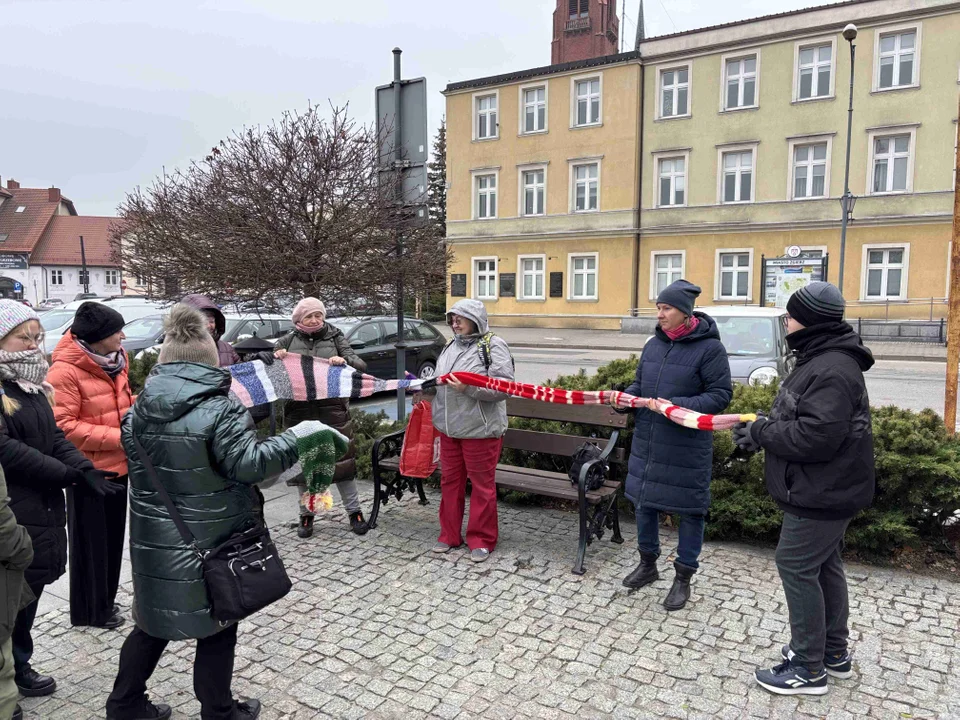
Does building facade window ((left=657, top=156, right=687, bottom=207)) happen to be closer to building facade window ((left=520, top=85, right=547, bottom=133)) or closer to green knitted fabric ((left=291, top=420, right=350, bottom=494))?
building facade window ((left=520, top=85, right=547, bottom=133))

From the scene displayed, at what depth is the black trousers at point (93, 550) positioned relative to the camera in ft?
12.4

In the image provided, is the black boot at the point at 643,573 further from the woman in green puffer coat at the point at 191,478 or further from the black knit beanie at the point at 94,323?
the black knit beanie at the point at 94,323

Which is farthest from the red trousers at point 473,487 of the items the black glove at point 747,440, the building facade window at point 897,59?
the building facade window at point 897,59

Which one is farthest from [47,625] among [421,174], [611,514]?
[421,174]

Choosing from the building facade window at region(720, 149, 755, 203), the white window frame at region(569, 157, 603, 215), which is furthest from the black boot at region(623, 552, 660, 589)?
the white window frame at region(569, 157, 603, 215)

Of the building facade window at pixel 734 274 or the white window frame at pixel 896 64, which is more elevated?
the white window frame at pixel 896 64

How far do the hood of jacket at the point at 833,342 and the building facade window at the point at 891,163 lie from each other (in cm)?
2855

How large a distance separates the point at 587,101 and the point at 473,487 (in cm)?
3073

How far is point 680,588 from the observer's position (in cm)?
428

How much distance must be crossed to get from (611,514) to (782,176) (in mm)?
27576

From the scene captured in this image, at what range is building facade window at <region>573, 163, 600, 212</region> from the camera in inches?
1289

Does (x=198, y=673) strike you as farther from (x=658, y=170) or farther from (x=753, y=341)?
(x=658, y=170)

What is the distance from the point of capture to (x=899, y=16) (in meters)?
26.5

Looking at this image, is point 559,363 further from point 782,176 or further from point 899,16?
point 899,16
